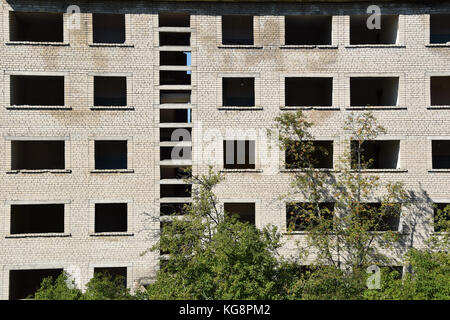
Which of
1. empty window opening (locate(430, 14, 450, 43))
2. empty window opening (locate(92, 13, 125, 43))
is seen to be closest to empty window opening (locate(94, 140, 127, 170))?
empty window opening (locate(92, 13, 125, 43))

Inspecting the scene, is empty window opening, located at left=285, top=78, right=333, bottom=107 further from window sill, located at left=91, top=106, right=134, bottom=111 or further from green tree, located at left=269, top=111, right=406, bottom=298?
window sill, located at left=91, top=106, right=134, bottom=111

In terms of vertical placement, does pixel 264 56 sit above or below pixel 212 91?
above

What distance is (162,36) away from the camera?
60.5 feet

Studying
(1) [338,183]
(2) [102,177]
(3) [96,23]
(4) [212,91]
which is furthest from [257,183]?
(3) [96,23]

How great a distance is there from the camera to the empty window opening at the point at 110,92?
18219 millimetres

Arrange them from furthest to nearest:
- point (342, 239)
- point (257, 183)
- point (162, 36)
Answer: point (162, 36), point (257, 183), point (342, 239)

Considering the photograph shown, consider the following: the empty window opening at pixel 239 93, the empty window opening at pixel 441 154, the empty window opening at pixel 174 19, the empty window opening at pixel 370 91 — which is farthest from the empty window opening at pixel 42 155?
the empty window opening at pixel 441 154

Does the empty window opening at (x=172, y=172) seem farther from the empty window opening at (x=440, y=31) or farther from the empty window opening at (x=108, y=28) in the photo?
the empty window opening at (x=440, y=31)

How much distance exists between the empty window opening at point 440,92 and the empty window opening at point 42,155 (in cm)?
1870

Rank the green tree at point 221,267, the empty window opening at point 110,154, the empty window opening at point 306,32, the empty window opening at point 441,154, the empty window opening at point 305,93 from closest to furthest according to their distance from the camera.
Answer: the green tree at point 221,267 < the empty window opening at point 110,154 < the empty window opening at point 441,154 < the empty window opening at point 306,32 < the empty window opening at point 305,93

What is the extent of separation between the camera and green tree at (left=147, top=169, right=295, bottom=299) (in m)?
12.2

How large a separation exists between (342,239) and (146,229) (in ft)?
28.4

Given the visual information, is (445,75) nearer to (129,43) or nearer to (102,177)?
(129,43)

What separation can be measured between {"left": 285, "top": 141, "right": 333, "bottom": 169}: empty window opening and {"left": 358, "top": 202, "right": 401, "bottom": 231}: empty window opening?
8.84 ft
